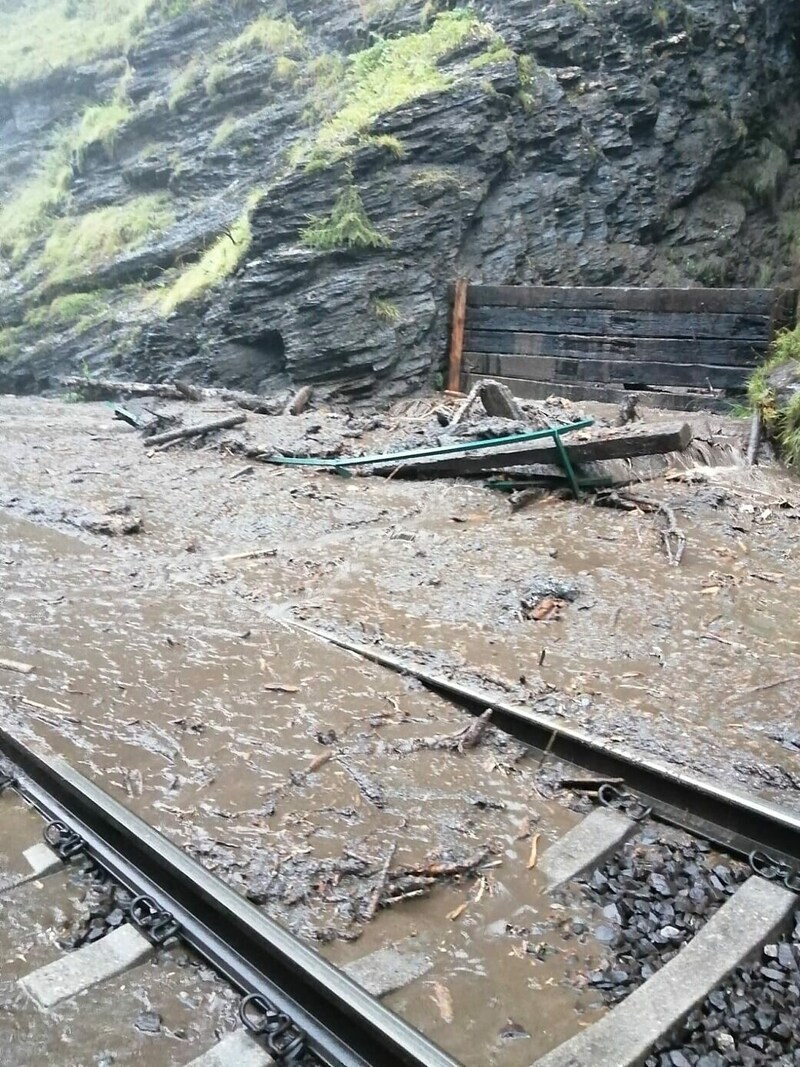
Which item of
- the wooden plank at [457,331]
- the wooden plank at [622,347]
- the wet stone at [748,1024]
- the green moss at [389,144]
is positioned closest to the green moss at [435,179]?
the green moss at [389,144]

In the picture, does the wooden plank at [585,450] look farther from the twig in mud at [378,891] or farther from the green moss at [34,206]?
the green moss at [34,206]

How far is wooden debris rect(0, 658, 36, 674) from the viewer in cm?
438

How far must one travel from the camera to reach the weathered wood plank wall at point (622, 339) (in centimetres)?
1155

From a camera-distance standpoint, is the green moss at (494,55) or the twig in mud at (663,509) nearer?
the twig in mud at (663,509)

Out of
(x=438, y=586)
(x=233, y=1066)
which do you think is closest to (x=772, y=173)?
(x=438, y=586)

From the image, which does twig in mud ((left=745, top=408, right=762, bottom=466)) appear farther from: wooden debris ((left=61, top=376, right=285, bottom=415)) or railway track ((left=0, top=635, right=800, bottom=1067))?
wooden debris ((left=61, top=376, right=285, bottom=415))

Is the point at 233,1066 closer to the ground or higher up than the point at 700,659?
higher up

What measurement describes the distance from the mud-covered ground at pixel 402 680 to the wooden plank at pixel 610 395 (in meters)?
4.19

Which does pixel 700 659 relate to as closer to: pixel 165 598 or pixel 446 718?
pixel 446 718

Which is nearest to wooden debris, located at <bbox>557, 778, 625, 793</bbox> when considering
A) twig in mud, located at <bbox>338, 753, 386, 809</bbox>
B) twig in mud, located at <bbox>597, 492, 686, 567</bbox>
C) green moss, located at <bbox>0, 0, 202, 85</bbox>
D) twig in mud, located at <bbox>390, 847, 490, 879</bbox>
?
twig in mud, located at <bbox>390, 847, 490, 879</bbox>

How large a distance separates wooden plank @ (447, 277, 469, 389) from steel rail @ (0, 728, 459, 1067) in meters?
11.5

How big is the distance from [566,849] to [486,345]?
38.0ft

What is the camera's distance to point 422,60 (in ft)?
50.2

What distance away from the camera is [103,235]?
18.3 m
